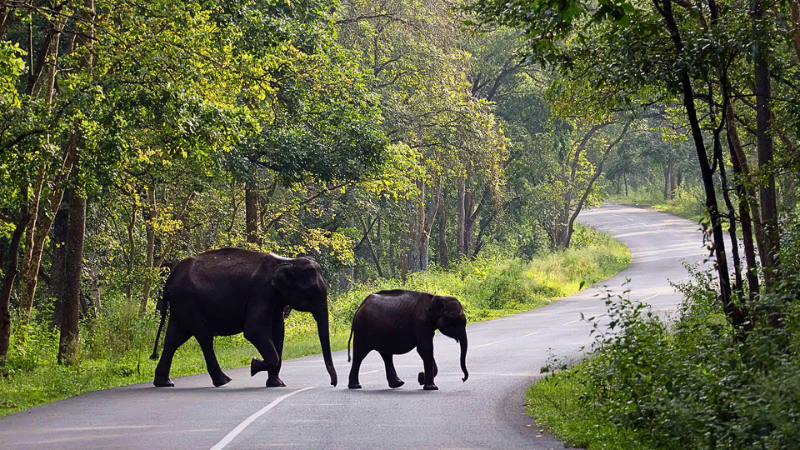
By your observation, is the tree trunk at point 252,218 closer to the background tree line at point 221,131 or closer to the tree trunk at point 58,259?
the background tree line at point 221,131

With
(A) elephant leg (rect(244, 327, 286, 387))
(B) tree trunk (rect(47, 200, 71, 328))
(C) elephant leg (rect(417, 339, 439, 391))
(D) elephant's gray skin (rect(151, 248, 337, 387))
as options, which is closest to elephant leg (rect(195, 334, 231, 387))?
(D) elephant's gray skin (rect(151, 248, 337, 387))

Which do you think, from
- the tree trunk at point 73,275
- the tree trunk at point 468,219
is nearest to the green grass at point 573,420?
the tree trunk at point 73,275

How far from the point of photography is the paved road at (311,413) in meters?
9.63

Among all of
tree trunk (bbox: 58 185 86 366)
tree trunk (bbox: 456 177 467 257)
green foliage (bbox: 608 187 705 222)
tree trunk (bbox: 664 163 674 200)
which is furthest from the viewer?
tree trunk (bbox: 664 163 674 200)

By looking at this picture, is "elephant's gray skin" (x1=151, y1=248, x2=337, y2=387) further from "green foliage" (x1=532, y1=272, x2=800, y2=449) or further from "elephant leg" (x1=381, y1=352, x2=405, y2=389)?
"green foliage" (x1=532, y1=272, x2=800, y2=449)

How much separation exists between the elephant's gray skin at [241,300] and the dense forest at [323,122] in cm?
257

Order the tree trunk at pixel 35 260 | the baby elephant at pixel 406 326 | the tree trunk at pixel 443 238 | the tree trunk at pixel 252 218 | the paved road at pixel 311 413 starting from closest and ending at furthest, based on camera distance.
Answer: the paved road at pixel 311 413 → the baby elephant at pixel 406 326 → the tree trunk at pixel 35 260 → the tree trunk at pixel 252 218 → the tree trunk at pixel 443 238

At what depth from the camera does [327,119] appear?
2598 centimetres

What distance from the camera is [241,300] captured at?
14984 millimetres

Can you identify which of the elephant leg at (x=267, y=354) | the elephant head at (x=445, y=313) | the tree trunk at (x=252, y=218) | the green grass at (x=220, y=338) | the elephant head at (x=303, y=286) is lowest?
the green grass at (x=220, y=338)

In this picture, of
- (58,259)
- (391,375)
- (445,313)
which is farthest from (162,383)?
(58,259)

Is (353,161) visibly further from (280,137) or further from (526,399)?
(526,399)

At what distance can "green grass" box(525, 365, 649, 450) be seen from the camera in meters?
9.48

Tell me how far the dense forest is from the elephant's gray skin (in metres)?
2.57
